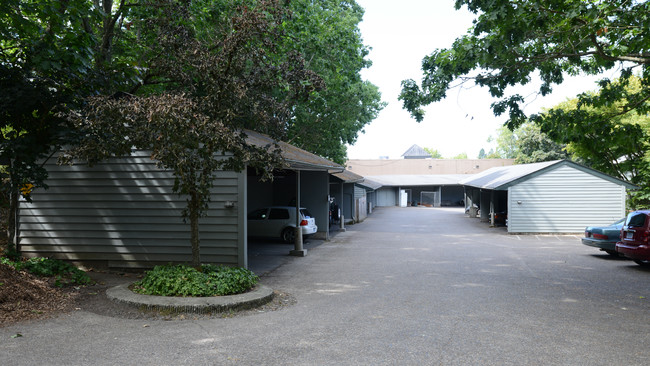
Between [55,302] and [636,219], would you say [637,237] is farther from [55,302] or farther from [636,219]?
[55,302]

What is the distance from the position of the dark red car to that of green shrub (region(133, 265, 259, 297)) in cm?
975

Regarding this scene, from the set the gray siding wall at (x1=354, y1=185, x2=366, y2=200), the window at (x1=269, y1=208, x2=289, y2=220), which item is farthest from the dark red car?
→ the gray siding wall at (x1=354, y1=185, x2=366, y2=200)

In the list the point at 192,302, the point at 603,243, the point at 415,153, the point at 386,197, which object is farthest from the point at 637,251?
the point at 415,153

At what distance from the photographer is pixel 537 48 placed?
1113 centimetres

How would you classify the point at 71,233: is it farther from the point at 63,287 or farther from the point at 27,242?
the point at 63,287

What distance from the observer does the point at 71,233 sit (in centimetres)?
1144

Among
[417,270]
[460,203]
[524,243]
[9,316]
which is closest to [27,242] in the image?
[9,316]

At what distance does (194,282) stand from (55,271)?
3642 mm

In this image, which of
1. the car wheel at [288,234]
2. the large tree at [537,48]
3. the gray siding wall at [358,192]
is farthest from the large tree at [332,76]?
the large tree at [537,48]

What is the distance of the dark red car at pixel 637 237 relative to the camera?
39.1 ft

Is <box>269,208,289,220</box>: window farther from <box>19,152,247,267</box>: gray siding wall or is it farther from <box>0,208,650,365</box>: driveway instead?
<box>19,152,247,267</box>: gray siding wall

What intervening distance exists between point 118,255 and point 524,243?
50.7 ft

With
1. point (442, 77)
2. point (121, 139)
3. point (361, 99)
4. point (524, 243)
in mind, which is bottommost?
point (524, 243)

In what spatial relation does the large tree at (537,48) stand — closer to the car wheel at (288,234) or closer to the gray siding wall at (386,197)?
the car wheel at (288,234)
